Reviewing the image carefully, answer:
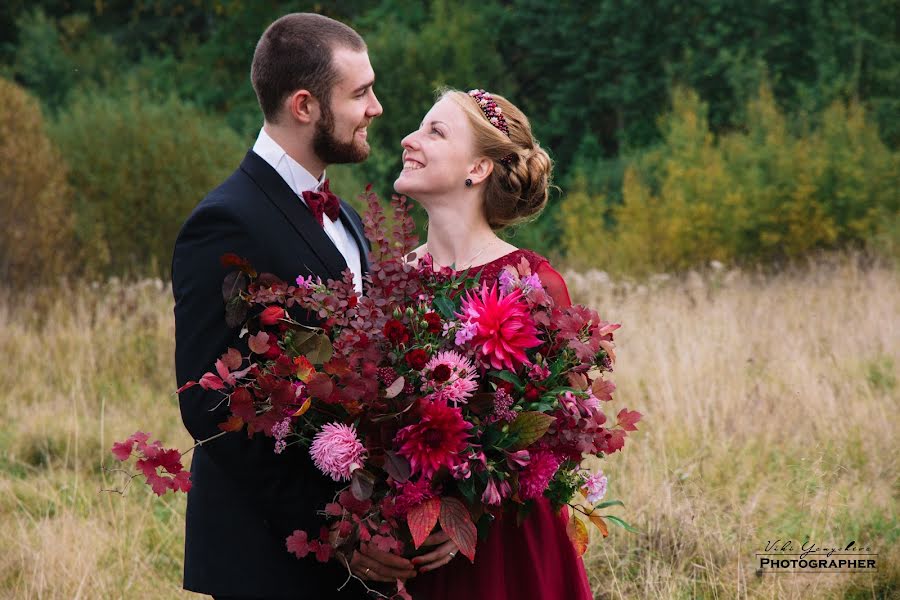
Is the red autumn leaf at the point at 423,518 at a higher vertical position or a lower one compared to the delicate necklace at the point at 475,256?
lower

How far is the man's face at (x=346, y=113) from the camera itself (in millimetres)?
3098

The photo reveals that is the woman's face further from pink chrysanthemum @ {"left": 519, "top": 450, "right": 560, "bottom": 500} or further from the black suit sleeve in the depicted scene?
pink chrysanthemum @ {"left": 519, "top": 450, "right": 560, "bottom": 500}

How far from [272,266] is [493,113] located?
3.46 feet

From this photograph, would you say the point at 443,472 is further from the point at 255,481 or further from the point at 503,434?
the point at 255,481

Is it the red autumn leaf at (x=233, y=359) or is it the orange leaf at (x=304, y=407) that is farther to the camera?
the red autumn leaf at (x=233, y=359)

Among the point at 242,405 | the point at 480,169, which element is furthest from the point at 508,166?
the point at 242,405

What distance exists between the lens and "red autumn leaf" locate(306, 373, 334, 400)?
2.19 meters

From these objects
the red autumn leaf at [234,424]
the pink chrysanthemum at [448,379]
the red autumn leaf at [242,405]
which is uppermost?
the pink chrysanthemum at [448,379]

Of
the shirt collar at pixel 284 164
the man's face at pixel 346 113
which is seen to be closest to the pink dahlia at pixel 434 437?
the shirt collar at pixel 284 164

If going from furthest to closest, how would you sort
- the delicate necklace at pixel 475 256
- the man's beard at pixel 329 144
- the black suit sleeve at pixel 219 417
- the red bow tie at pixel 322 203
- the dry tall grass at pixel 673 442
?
the dry tall grass at pixel 673 442 < the delicate necklace at pixel 475 256 < the man's beard at pixel 329 144 < the red bow tie at pixel 322 203 < the black suit sleeve at pixel 219 417

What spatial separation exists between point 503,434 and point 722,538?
2.41 m

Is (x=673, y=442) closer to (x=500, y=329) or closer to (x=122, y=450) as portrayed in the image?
(x=500, y=329)

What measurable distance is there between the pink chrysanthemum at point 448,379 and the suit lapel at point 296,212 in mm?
661

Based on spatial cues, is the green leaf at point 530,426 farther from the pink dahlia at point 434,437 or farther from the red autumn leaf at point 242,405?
the red autumn leaf at point 242,405
